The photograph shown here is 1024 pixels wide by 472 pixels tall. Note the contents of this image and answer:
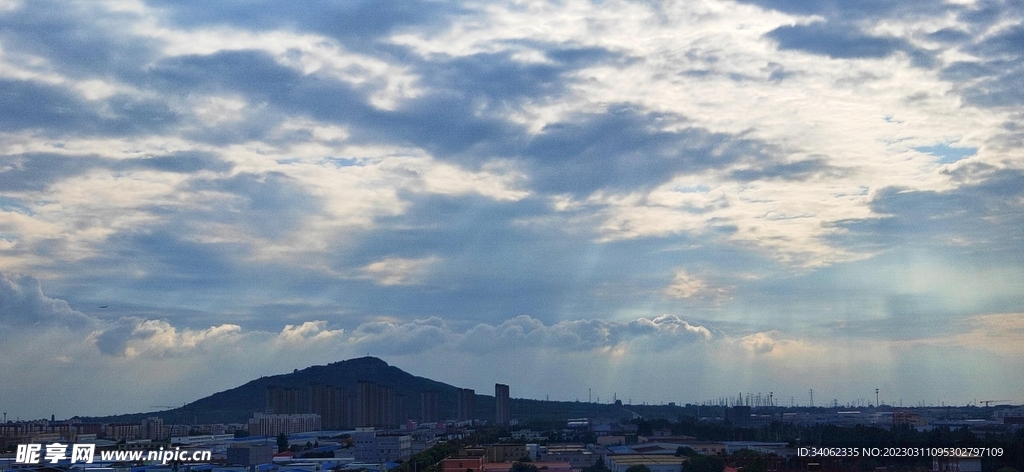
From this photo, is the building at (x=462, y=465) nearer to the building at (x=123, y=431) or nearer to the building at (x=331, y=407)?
the building at (x=123, y=431)

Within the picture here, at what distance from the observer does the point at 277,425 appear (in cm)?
10300

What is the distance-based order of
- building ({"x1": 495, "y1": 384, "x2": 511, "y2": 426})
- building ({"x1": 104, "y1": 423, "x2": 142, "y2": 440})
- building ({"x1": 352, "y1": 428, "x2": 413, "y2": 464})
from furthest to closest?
building ({"x1": 495, "y1": 384, "x2": 511, "y2": 426}) → building ({"x1": 104, "y1": 423, "x2": 142, "y2": 440}) → building ({"x1": 352, "y1": 428, "x2": 413, "y2": 464})

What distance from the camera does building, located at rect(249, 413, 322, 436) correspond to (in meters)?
102

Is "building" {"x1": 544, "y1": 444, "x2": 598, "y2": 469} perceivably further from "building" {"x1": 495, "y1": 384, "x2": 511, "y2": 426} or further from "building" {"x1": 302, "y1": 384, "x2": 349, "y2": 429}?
"building" {"x1": 302, "y1": 384, "x2": 349, "y2": 429}

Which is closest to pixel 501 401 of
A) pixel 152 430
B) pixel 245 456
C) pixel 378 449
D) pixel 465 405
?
pixel 465 405

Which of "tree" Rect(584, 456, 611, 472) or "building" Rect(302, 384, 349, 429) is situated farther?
"building" Rect(302, 384, 349, 429)

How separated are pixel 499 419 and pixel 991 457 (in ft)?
284

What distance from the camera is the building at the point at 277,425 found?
101812 mm

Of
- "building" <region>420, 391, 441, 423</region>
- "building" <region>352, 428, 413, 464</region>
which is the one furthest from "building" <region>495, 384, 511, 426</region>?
"building" <region>352, 428, 413, 464</region>

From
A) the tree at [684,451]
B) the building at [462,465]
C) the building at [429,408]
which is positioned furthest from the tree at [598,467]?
the building at [429,408]

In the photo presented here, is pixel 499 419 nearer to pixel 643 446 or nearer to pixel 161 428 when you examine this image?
pixel 161 428

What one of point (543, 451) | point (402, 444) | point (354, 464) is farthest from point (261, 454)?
point (543, 451)

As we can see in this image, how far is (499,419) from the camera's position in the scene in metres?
124

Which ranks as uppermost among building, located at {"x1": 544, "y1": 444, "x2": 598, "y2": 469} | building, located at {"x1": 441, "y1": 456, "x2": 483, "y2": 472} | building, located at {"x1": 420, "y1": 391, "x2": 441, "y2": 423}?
building, located at {"x1": 420, "y1": 391, "x2": 441, "y2": 423}
